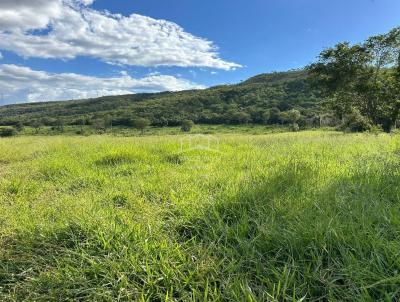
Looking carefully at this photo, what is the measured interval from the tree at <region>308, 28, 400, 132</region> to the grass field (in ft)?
87.2

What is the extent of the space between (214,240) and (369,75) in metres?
30.4

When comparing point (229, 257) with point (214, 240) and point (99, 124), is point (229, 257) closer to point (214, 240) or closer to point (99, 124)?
point (214, 240)

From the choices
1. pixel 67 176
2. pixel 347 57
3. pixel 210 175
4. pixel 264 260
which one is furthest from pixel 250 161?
pixel 347 57

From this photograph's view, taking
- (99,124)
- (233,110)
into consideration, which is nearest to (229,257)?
(99,124)

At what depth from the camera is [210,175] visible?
515 centimetres

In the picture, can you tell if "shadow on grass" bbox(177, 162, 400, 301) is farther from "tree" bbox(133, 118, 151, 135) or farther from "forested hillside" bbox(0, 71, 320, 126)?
"tree" bbox(133, 118, 151, 135)

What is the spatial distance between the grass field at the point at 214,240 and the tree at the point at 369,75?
87.2ft

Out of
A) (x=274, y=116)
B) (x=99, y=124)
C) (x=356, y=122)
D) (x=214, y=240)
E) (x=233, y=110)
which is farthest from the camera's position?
(x=233, y=110)

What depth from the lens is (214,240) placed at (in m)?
2.69

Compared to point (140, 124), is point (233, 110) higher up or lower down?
higher up

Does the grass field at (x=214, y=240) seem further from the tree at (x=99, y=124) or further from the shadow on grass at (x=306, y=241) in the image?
the tree at (x=99, y=124)

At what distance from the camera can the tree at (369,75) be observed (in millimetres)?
27141

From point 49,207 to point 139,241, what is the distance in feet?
5.45

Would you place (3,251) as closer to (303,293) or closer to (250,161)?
(303,293)
